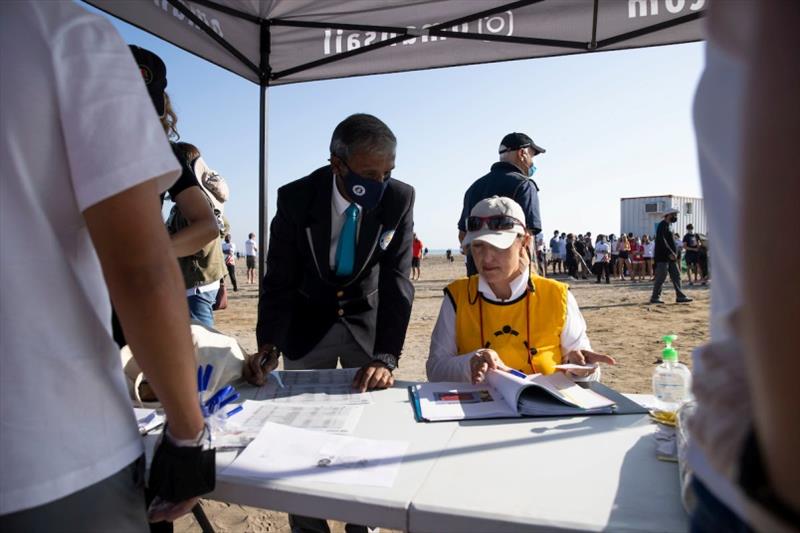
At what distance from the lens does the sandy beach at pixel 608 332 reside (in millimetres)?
2498

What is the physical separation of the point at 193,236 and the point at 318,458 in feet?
3.85

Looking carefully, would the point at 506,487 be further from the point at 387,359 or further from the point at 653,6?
the point at 653,6

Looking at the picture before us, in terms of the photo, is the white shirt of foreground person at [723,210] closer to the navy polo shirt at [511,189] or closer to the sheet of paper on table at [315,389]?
the sheet of paper on table at [315,389]

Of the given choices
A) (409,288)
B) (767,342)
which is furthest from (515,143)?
(767,342)

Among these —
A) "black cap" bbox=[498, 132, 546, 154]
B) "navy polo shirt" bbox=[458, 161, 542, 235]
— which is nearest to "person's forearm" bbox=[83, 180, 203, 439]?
"navy polo shirt" bbox=[458, 161, 542, 235]

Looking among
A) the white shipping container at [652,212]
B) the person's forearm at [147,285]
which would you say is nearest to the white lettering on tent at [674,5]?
the person's forearm at [147,285]

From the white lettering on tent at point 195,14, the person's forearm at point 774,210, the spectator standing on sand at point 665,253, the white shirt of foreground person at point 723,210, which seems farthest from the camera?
the spectator standing on sand at point 665,253

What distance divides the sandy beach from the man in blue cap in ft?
6.28

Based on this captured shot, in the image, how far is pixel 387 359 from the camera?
1.93m

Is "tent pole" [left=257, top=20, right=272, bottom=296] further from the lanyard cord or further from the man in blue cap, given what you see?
the lanyard cord

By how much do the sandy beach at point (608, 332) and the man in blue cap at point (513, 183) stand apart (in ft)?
6.28

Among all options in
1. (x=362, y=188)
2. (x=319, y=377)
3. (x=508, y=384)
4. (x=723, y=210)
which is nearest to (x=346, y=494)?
(x=508, y=384)

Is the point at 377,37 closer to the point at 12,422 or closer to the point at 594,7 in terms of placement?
the point at 594,7

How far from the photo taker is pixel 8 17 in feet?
2.18
